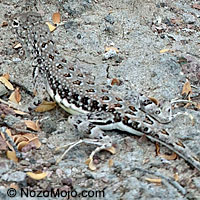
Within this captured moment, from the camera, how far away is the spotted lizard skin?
429cm

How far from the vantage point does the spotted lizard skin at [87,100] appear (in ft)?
14.1

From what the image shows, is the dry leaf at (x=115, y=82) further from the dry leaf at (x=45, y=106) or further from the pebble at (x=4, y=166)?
the pebble at (x=4, y=166)

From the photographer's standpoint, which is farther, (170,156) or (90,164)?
(170,156)

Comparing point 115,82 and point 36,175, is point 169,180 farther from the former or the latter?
point 115,82

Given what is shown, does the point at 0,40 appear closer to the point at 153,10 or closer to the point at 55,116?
the point at 55,116

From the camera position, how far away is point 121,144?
14.3ft

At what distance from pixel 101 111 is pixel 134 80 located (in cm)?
105

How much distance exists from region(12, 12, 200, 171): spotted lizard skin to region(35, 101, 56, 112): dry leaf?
3.1 inches

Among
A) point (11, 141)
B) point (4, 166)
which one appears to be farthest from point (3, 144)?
point (4, 166)

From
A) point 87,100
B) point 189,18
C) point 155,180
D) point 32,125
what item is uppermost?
point 189,18

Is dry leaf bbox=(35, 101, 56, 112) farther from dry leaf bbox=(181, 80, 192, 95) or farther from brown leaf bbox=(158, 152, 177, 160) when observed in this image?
dry leaf bbox=(181, 80, 192, 95)

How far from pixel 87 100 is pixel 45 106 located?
1.74ft

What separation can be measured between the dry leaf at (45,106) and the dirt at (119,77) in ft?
0.18

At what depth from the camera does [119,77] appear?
541 centimetres
